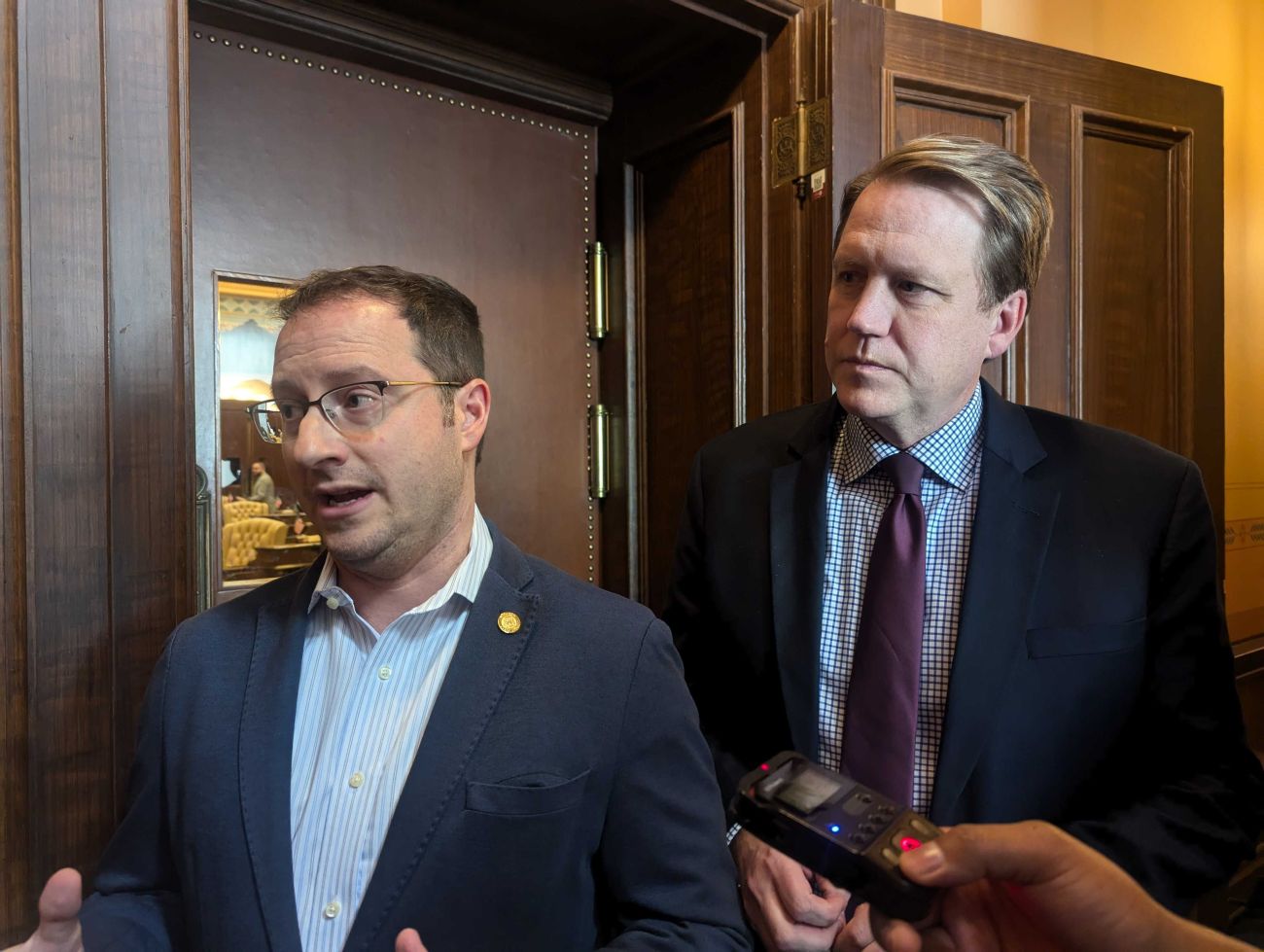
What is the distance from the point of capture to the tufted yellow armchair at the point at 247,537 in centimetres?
182

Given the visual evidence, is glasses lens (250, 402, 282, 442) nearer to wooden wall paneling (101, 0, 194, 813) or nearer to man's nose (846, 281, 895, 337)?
wooden wall paneling (101, 0, 194, 813)

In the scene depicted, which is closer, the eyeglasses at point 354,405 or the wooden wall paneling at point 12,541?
the wooden wall paneling at point 12,541

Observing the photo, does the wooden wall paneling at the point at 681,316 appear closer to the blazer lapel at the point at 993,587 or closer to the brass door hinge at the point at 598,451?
the brass door hinge at the point at 598,451

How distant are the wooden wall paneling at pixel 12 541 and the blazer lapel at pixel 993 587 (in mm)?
1219

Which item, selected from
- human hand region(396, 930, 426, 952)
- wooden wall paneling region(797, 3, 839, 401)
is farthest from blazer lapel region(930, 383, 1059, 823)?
human hand region(396, 930, 426, 952)

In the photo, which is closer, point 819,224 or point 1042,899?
point 1042,899

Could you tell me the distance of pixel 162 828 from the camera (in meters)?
1.23

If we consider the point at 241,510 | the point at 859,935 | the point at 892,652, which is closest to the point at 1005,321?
the point at 892,652

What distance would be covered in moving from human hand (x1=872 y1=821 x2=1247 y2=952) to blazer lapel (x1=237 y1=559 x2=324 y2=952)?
28.3 inches

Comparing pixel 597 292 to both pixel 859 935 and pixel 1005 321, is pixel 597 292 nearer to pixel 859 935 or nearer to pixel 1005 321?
pixel 1005 321

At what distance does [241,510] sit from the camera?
6.05ft

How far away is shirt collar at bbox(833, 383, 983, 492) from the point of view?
4.90ft

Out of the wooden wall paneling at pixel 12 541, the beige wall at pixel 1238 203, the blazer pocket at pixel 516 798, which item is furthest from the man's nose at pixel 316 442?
the beige wall at pixel 1238 203

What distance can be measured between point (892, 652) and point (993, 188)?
73 centimetres
